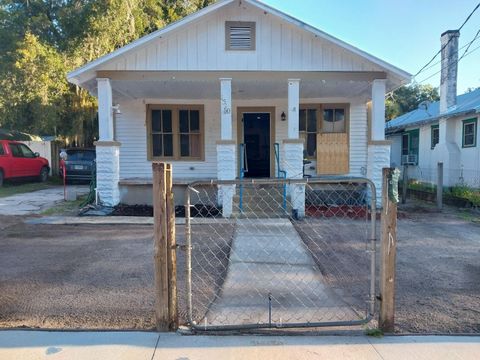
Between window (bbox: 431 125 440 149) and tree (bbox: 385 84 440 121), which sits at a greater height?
tree (bbox: 385 84 440 121)

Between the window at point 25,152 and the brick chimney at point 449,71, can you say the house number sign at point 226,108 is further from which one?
the brick chimney at point 449,71

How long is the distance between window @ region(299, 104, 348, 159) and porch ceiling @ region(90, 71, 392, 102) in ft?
1.62

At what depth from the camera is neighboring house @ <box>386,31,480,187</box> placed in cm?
1401

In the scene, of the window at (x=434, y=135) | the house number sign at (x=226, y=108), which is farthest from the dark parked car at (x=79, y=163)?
the window at (x=434, y=135)

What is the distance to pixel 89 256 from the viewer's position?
5883 mm

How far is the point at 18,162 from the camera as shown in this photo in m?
15.6

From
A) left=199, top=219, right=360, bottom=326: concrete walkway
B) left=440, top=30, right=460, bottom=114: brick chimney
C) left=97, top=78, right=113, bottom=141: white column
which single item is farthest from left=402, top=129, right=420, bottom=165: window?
left=97, top=78, right=113, bottom=141: white column

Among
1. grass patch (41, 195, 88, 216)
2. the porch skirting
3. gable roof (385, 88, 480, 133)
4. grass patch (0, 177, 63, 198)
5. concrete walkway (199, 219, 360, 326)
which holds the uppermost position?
gable roof (385, 88, 480, 133)

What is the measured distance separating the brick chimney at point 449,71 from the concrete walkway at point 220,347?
15345 mm

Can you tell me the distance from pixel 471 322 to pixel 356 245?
123 inches

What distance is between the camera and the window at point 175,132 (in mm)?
12500

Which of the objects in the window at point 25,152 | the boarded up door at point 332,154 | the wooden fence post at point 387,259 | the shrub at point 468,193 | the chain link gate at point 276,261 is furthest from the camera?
the window at point 25,152

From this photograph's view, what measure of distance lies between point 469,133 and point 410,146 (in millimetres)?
5275

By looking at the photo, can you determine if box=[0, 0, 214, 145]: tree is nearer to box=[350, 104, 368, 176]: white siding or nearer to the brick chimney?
box=[350, 104, 368, 176]: white siding
